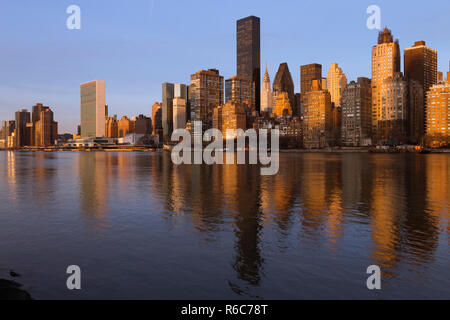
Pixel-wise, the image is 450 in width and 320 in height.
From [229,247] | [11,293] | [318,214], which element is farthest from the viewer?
[318,214]

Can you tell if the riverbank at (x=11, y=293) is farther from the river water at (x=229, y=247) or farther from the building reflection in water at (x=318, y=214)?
the building reflection in water at (x=318, y=214)

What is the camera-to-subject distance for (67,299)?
1567cm

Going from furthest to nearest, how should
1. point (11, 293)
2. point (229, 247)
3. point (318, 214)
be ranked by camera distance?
1. point (318, 214)
2. point (229, 247)
3. point (11, 293)

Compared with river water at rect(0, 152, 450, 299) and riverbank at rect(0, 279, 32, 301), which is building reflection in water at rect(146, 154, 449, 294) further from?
riverbank at rect(0, 279, 32, 301)

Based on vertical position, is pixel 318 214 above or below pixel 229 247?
above

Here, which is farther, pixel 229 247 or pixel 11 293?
pixel 229 247

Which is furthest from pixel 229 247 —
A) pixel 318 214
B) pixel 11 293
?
pixel 318 214

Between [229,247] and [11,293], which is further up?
[11,293]

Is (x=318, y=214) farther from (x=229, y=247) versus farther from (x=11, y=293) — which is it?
(x=11, y=293)

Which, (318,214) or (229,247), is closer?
(229,247)

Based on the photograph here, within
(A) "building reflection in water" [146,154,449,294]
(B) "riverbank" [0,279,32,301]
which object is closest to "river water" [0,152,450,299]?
(A) "building reflection in water" [146,154,449,294]
